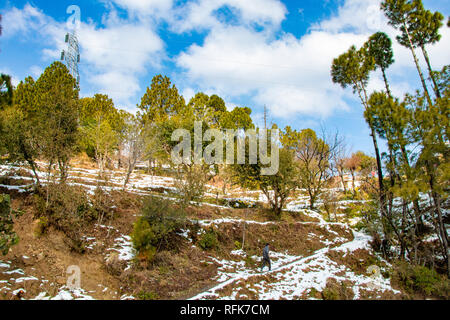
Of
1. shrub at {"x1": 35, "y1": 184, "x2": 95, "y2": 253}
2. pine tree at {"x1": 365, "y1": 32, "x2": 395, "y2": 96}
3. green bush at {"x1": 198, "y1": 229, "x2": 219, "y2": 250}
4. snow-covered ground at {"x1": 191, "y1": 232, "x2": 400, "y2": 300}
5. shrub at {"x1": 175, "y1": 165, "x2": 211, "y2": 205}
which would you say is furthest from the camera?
pine tree at {"x1": 365, "y1": 32, "x2": 395, "y2": 96}

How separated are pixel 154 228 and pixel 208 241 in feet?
13.1

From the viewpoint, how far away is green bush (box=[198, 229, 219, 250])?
13942mm

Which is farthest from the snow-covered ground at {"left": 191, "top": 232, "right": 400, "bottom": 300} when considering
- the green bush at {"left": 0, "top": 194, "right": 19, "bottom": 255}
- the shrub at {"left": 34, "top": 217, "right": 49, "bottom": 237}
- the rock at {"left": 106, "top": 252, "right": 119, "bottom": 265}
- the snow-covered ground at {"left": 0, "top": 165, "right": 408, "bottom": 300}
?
the shrub at {"left": 34, "top": 217, "right": 49, "bottom": 237}

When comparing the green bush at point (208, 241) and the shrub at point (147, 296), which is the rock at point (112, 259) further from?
the green bush at point (208, 241)

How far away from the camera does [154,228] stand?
37.7 feet

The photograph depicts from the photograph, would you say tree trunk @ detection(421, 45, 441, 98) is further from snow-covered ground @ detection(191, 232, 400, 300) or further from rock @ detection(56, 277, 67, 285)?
rock @ detection(56, 277, 67, 285)

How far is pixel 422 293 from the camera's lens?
36.4 feet

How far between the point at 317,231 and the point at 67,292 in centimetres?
1778

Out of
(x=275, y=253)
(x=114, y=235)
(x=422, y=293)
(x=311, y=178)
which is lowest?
(x=422, y=293)

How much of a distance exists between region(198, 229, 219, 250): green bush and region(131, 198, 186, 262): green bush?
169 centimetres

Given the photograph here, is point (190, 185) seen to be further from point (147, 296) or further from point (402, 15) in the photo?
point (402, 15)

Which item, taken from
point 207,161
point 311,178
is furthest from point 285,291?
point 311,178

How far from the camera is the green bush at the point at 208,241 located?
45.7ft
